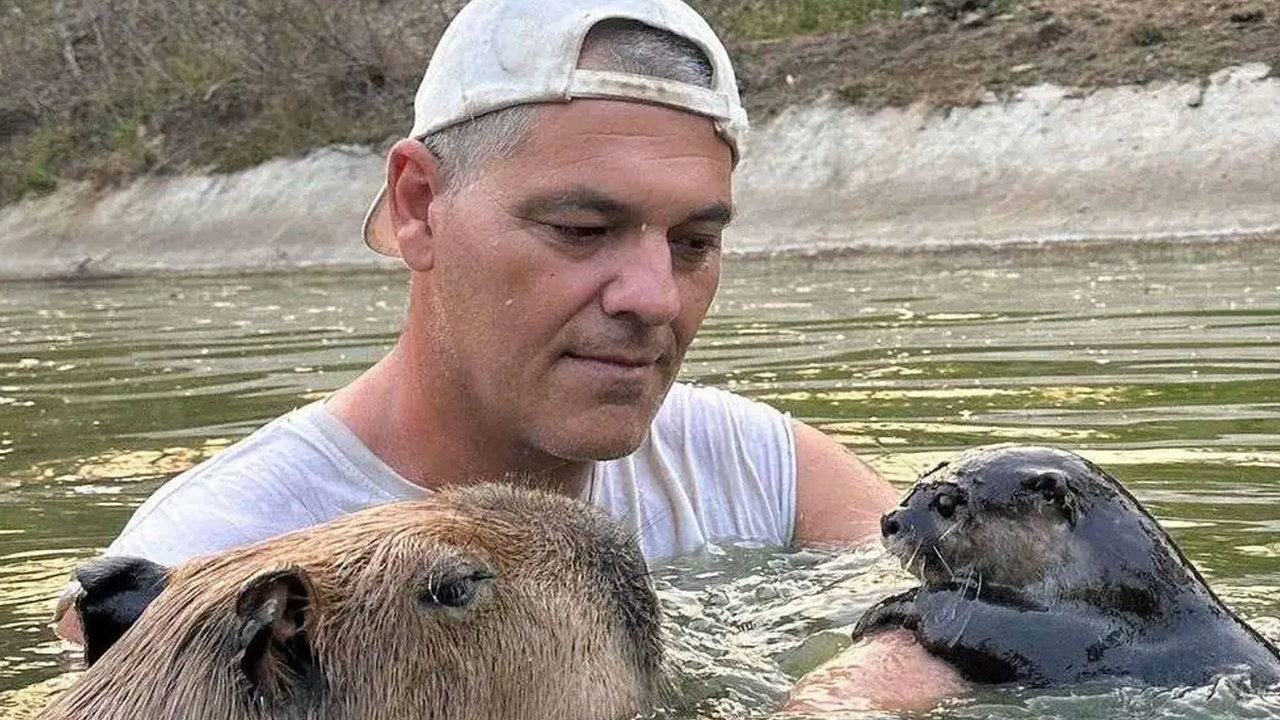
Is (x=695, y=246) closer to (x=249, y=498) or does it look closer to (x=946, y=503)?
(x=946, y=503)

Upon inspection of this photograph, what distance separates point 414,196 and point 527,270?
0.42 metres

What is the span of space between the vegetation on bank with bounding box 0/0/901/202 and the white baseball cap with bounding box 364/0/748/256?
694 inches

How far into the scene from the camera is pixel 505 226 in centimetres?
400

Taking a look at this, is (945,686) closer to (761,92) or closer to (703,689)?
(703,689)

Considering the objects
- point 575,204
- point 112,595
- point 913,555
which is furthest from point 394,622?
point 575,204

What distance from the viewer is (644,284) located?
392 centimetres

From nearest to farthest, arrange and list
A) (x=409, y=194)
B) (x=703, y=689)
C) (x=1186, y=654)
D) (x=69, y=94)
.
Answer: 1. (x=1186, y=654)
2. (x=703, y=689)
3. (x=409, y=194)
4. (x=69, y=94)

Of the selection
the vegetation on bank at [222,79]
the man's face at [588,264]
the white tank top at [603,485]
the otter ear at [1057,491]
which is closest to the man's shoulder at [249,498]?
the white tank top at [603,485]

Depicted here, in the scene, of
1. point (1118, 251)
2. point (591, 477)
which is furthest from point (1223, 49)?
point (591, 477)

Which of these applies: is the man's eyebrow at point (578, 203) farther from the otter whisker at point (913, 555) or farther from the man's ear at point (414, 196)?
the otter whisker at point (913, 555)

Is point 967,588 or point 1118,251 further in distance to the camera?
point 1118,251

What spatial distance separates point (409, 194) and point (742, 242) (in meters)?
13.2

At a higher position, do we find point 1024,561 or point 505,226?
point 505,226

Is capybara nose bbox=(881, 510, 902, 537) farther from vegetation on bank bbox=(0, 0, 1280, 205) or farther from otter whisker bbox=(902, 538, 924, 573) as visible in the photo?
vegetation on bank bbox=(0, 0, 1280, 205)
